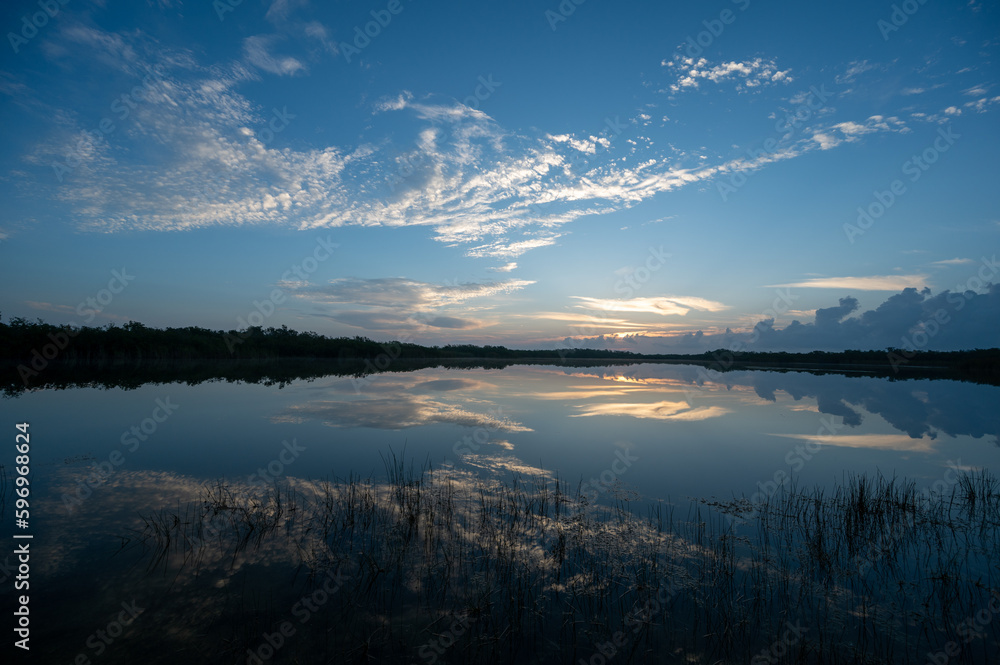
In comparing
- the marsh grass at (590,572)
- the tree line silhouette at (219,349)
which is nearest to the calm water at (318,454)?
the marsh grass at (590,572)

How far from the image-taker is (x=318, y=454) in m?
10.1

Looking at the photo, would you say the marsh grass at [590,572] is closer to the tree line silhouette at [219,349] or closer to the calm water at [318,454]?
the calm water at [318,454]

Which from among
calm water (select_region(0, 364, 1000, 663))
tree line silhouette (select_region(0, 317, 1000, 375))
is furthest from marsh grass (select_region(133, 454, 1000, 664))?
tree line silhouette (select_region(0, 317, 1000, 375))

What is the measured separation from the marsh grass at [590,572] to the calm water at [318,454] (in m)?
A: 0.39

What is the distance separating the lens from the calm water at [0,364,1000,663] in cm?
437

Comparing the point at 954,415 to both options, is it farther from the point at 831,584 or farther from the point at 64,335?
the point at 64,335

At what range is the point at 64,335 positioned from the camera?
50062mm

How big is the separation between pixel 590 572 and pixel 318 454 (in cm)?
743

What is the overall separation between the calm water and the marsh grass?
15.4 inches

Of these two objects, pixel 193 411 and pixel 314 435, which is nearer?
pixel 314 435

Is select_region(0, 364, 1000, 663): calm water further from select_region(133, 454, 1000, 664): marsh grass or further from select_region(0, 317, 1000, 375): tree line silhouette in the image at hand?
select_region(0, 317, 1000, 375): tree line silhouette

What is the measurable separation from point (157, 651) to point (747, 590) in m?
5.65

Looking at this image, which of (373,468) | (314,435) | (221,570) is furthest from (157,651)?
(314,435)

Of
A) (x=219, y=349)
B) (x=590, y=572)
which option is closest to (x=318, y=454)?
(x=590, y=572)
